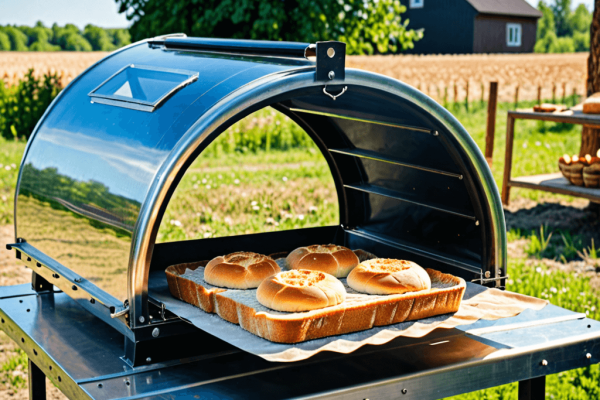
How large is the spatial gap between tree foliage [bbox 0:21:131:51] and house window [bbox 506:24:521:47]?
27.5ft

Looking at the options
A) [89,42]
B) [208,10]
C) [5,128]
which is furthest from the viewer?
[89,42]

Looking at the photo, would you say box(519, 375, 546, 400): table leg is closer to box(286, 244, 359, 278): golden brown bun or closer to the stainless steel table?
the stainless steel table

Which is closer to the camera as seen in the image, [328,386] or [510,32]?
[328,386]

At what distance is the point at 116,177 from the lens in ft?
6.32

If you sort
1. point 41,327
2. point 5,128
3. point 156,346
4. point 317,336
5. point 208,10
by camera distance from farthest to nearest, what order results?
1. point 5,128
2. point 208,10
3. point 41,327
4. point 156,346
5. point 317,336

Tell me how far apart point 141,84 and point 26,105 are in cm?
976

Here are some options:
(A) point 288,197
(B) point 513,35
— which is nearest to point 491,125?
(A) point 288,197

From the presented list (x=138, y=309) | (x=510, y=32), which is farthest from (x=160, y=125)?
(x=510, y=32)

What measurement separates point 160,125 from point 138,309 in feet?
1.68

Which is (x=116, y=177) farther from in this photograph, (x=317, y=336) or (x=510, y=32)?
(x=510, y=32)

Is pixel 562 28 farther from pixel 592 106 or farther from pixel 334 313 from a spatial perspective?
pixel 334 313

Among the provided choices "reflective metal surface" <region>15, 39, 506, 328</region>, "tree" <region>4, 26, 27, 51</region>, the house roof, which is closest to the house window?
the house roof

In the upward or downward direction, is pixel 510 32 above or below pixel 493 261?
above

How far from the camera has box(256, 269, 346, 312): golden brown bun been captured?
1.76 metres
